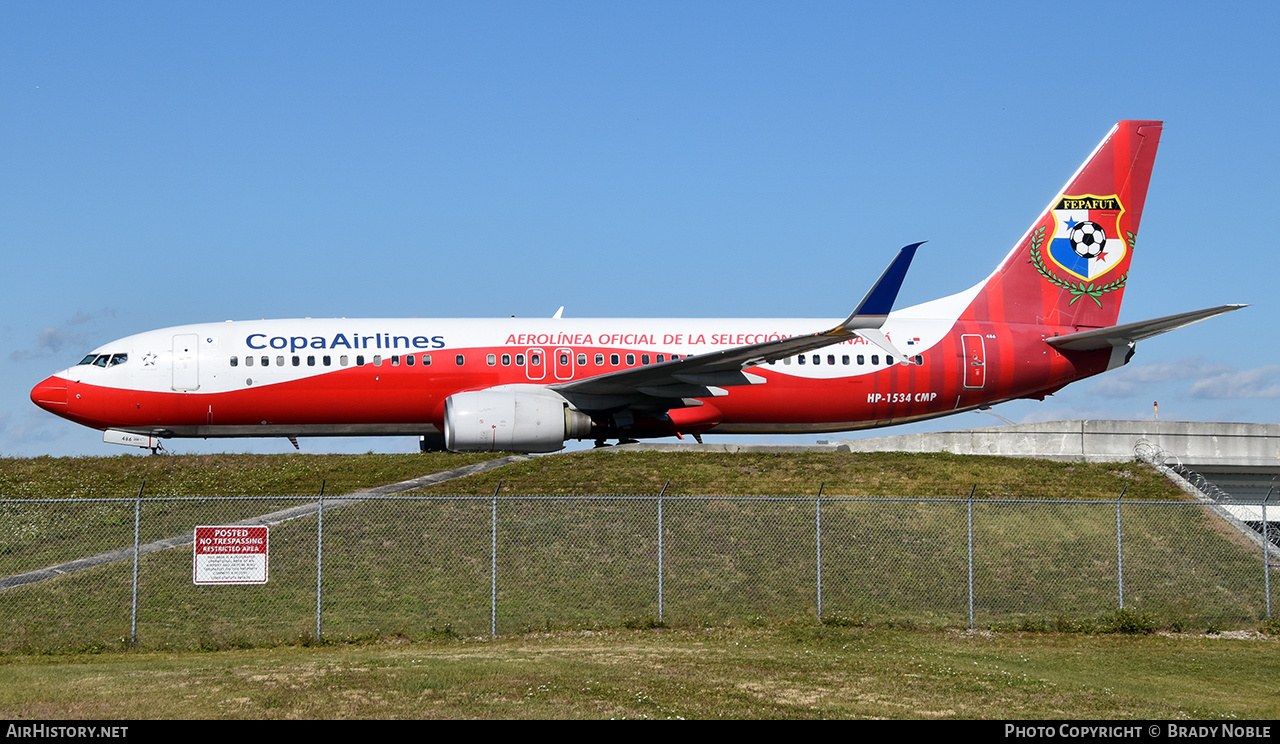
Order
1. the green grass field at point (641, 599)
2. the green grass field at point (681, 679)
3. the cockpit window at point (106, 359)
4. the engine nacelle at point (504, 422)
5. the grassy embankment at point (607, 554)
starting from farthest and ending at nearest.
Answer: the cockpit window at point (106, 359), the engine nacelle at point (504, 422), the grassy embankment at point (607, 554), the green grass field at point (641, 599), the green grass field at point (681, 679)

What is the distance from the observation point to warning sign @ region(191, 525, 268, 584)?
1636 centimetres

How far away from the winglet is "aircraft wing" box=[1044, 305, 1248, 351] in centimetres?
745

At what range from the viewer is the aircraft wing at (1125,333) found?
2781cm

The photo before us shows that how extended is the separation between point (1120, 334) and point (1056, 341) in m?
1.70

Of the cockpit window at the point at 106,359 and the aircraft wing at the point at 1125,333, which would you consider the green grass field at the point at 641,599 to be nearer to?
the cockpit window at the point at 106,359

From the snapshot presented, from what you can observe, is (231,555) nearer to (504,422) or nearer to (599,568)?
(599,568)

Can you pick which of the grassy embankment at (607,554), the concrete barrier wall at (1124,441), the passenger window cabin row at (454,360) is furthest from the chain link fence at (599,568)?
the concrete barrier wall at (1124,441)

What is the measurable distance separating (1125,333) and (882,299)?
9.28 m

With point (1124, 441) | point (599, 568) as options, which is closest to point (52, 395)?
point (599, 568)

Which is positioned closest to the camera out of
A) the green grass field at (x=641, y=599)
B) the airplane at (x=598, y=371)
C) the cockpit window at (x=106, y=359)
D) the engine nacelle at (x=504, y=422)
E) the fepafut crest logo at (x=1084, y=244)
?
the green grass field at (x=641, y=599)

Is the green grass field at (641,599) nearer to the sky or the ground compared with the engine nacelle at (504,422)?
nearer to the ground

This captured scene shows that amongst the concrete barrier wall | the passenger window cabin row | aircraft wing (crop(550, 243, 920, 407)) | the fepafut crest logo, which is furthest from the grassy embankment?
the fepafut crest logo

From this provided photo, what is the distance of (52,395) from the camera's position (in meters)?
28.0
